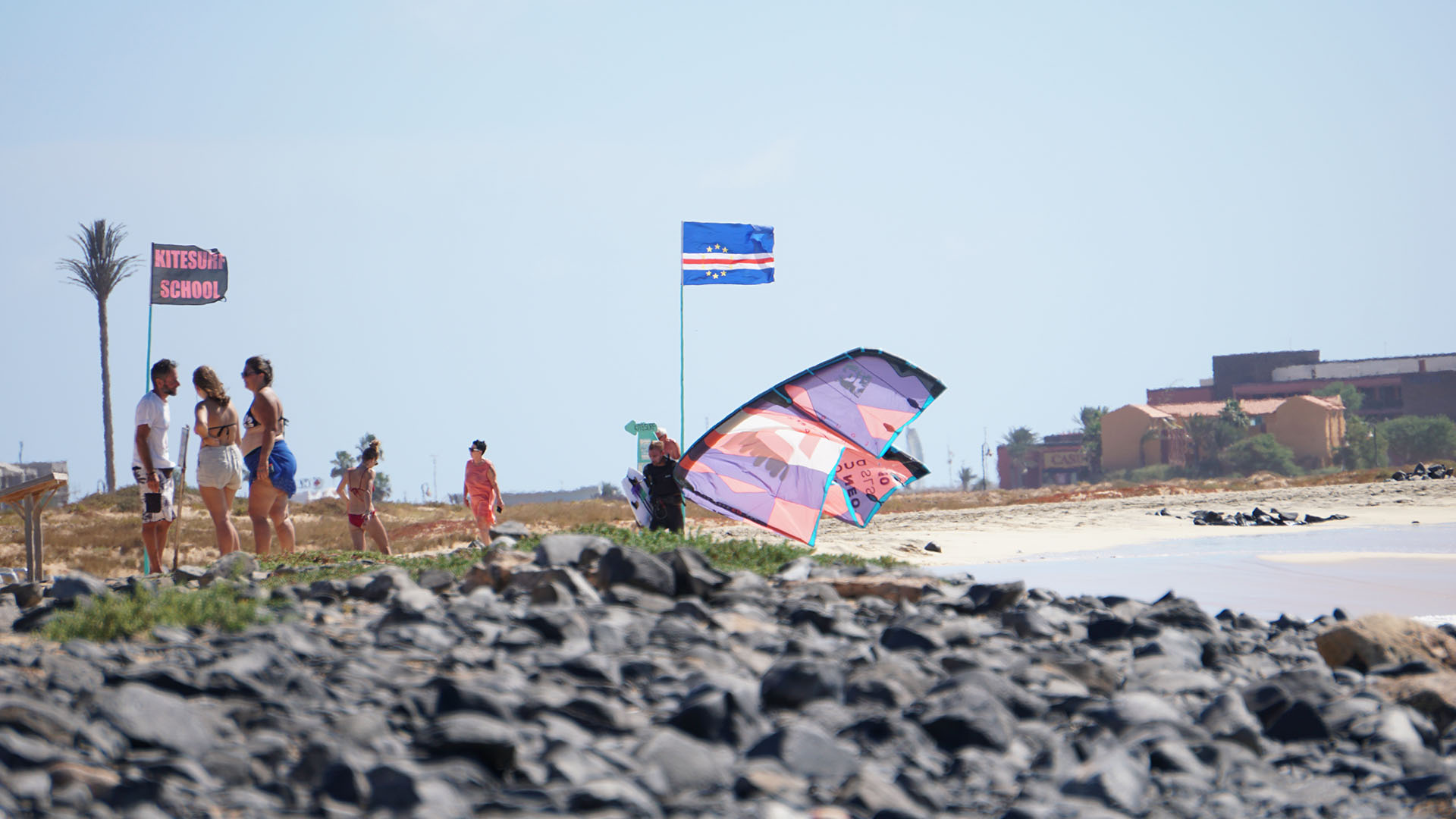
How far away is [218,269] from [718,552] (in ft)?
50.3

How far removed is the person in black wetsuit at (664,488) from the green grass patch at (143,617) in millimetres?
6713

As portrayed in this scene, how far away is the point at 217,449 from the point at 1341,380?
10230cm

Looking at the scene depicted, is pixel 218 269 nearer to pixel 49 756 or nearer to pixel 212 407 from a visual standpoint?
pixel 212 407

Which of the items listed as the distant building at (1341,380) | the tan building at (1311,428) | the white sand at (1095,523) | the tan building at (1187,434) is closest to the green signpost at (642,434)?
the white sand at (1095,523)

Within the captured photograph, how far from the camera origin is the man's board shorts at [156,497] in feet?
31.6

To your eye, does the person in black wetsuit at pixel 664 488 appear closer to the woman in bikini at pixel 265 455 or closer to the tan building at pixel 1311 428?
the woman in bikini at pixel 265 455

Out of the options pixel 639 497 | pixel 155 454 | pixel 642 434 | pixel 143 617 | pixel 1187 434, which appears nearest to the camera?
pixel 143 617

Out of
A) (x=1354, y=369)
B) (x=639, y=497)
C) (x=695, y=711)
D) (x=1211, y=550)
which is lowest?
(x=1211, y=550)

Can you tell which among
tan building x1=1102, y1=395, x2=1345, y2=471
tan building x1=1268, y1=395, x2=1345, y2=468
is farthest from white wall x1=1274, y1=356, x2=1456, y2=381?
tan building x1=1268, y1=395, x2=1345, y2=468

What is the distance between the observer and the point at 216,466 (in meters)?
9.80

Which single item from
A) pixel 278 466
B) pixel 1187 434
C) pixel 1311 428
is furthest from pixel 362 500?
pixel 1311 428

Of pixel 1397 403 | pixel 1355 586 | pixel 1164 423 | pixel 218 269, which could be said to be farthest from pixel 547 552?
pixel 1397 403

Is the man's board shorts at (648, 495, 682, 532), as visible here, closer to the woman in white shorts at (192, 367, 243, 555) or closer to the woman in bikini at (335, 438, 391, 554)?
the woman in bikini at (335, 438, 391, 554)

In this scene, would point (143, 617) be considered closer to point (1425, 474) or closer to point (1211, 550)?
point (1211, 550)
